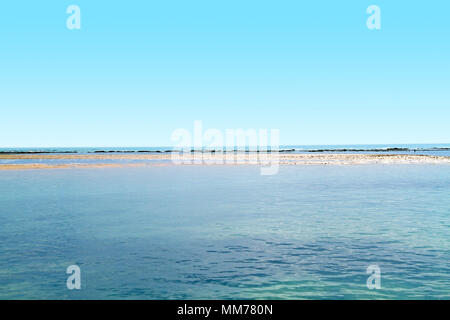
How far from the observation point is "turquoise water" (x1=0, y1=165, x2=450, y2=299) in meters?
11.4

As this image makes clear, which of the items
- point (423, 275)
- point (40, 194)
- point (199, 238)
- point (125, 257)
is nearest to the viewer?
Result: point (423, 275)

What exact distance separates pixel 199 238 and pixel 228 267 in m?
4.16

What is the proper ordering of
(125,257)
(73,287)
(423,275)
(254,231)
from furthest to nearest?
(254,231), (125,257), (423,275), (73,287)

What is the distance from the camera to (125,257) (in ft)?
47.3

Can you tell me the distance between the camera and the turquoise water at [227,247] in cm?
1143

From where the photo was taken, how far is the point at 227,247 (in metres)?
15.7

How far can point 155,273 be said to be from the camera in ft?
41.5

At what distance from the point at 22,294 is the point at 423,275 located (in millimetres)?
10358

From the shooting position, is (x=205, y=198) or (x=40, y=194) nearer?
(x=205, y=198)
